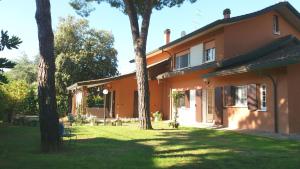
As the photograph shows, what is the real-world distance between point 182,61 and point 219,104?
21.4 ft

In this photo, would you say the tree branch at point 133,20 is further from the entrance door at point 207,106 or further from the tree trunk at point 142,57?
the entrance door at point 207,106

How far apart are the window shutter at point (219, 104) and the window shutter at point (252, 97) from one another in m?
2.81

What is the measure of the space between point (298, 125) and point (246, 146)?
4713 mm

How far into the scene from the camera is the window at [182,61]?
25.3m

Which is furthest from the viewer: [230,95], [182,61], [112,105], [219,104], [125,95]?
[112,105]

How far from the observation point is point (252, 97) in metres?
17.3

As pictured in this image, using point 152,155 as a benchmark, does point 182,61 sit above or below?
above

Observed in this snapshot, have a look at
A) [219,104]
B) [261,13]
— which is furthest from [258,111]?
[261,13]

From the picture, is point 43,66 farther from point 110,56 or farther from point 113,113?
point 110,56

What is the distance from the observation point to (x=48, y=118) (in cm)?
1002

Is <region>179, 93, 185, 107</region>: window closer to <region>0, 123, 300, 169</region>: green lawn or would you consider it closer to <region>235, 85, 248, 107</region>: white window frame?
<region>235, 85, 248, 107</region>: white window frame

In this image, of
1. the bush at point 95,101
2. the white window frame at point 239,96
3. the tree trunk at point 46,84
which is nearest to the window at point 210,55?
the white window frame at point 239,96

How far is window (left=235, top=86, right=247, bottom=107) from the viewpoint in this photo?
18280 mm

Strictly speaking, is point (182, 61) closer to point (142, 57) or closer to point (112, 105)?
point (112, 105)
